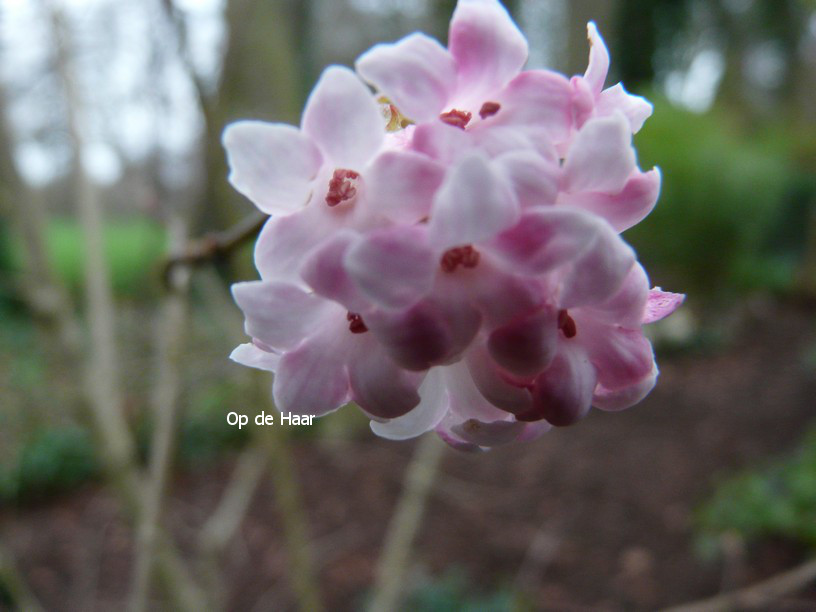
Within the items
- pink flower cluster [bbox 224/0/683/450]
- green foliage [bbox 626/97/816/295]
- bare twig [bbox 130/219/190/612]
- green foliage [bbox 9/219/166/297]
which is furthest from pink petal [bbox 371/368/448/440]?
green foliage [bbox 9/219/166/297]

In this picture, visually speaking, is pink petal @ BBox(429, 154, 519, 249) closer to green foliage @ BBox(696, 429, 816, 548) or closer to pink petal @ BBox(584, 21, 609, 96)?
pink petal @ BBox(584, 21, 609, 96)

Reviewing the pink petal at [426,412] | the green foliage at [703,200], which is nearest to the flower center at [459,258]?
the pink petal at [426,412]

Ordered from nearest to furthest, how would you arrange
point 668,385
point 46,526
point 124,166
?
point 124,166
point 46,526
point 668,385

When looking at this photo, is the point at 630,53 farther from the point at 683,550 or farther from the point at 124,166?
the point at 124,166

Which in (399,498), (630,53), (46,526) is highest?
(630,53)

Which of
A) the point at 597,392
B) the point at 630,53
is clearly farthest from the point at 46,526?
the point at 630,53
